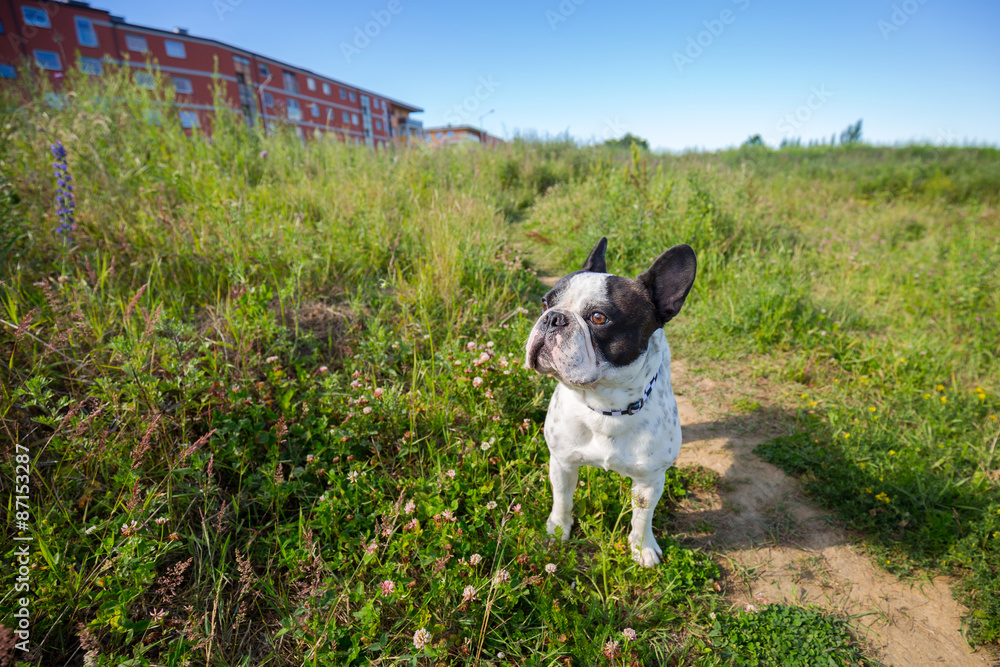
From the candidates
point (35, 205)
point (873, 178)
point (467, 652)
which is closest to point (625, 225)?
point (467, 652)

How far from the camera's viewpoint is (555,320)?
1744 mm

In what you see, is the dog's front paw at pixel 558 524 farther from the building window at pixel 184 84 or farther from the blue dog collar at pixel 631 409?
the building window at pixel 184 84

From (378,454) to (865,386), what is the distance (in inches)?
169

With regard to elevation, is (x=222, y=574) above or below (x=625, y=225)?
below

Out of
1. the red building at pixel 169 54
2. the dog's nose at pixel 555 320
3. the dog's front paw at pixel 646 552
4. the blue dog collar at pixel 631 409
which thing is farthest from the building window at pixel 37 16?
the dog's front paw at pixel 646 552

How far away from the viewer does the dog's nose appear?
172cm

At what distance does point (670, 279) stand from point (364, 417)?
190cm

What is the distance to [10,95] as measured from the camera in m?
4.79

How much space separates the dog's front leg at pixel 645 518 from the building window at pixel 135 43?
43737 mm

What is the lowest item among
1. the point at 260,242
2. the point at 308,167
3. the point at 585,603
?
the point at 585,603

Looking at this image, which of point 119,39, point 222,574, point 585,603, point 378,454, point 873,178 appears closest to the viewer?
point 222,574

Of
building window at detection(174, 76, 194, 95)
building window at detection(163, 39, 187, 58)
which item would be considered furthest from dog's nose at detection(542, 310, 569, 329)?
building window at detection(163, 39, 187, 58)

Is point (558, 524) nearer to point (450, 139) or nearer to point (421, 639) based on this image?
point (421, 639)

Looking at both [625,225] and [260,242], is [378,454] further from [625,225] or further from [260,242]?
[625,225]
